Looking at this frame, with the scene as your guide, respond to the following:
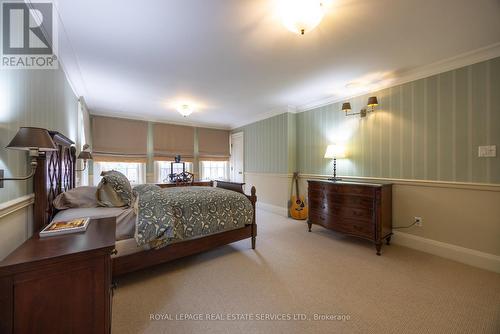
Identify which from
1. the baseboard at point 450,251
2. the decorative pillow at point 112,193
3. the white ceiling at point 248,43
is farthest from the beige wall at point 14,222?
the baseboard at point 450,251

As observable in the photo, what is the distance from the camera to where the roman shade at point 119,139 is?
459 centimetres

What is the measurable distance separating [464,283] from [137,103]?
5.40 metres

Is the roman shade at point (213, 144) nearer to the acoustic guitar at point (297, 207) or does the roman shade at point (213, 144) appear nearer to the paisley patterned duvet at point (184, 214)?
the acoustic guitar at point (297, 207)

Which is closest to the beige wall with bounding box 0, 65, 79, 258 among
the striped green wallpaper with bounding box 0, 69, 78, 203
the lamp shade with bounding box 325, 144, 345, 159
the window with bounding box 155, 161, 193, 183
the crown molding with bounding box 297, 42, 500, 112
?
the striped green wallpaper with bounding box 0, 69, 78, 203

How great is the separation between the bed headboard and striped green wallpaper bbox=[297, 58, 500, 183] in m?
3.79

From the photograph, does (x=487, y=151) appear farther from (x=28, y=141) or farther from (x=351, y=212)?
(x=28, y=141)

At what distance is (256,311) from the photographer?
5.36 ft

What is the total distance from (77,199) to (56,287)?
1596 mm

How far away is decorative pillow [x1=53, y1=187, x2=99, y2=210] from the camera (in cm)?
209

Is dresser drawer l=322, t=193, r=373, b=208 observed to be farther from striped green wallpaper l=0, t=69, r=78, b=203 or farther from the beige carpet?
striped green wallpaper l=0, t=69, r=78, b=203

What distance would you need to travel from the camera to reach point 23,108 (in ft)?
4.94

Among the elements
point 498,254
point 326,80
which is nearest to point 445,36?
point 326,80

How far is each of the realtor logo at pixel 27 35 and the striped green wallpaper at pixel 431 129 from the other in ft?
12.7

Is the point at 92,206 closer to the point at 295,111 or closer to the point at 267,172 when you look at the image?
the point at 267,172
